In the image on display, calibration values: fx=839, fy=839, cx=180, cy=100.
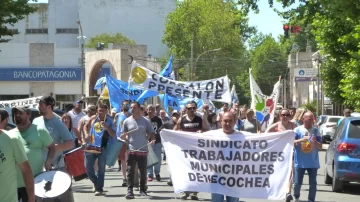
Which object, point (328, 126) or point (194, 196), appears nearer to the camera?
point (194, 196)

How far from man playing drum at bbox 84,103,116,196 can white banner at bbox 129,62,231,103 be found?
255 inches

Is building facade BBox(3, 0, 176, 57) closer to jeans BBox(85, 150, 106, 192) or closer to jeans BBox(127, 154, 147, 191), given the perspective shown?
jeans BBox(85, 150, 106, 192)

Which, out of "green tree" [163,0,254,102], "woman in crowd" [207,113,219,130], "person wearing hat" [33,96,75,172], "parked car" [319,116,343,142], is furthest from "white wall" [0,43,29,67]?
"person wearing hat" [33,96,75,172]

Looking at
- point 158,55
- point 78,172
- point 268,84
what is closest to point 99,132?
point 78,172

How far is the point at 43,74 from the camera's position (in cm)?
6906

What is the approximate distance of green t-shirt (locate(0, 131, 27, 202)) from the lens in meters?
6.87

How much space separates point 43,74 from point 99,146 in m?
54.4

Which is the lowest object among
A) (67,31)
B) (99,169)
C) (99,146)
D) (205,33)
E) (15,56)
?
(99,169)

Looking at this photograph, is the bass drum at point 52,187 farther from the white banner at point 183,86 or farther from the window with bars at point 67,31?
the window with bars at point 67,31

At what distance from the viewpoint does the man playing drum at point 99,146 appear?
51.0ft

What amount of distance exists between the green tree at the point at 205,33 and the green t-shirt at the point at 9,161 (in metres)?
72.8

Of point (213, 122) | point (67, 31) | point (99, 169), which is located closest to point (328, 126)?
point (213, 122)

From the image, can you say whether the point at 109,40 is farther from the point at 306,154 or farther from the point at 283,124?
the point at 306,154

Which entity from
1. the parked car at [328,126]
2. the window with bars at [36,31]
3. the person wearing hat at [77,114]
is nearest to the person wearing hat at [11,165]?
the person wearing hat at [77,114]
